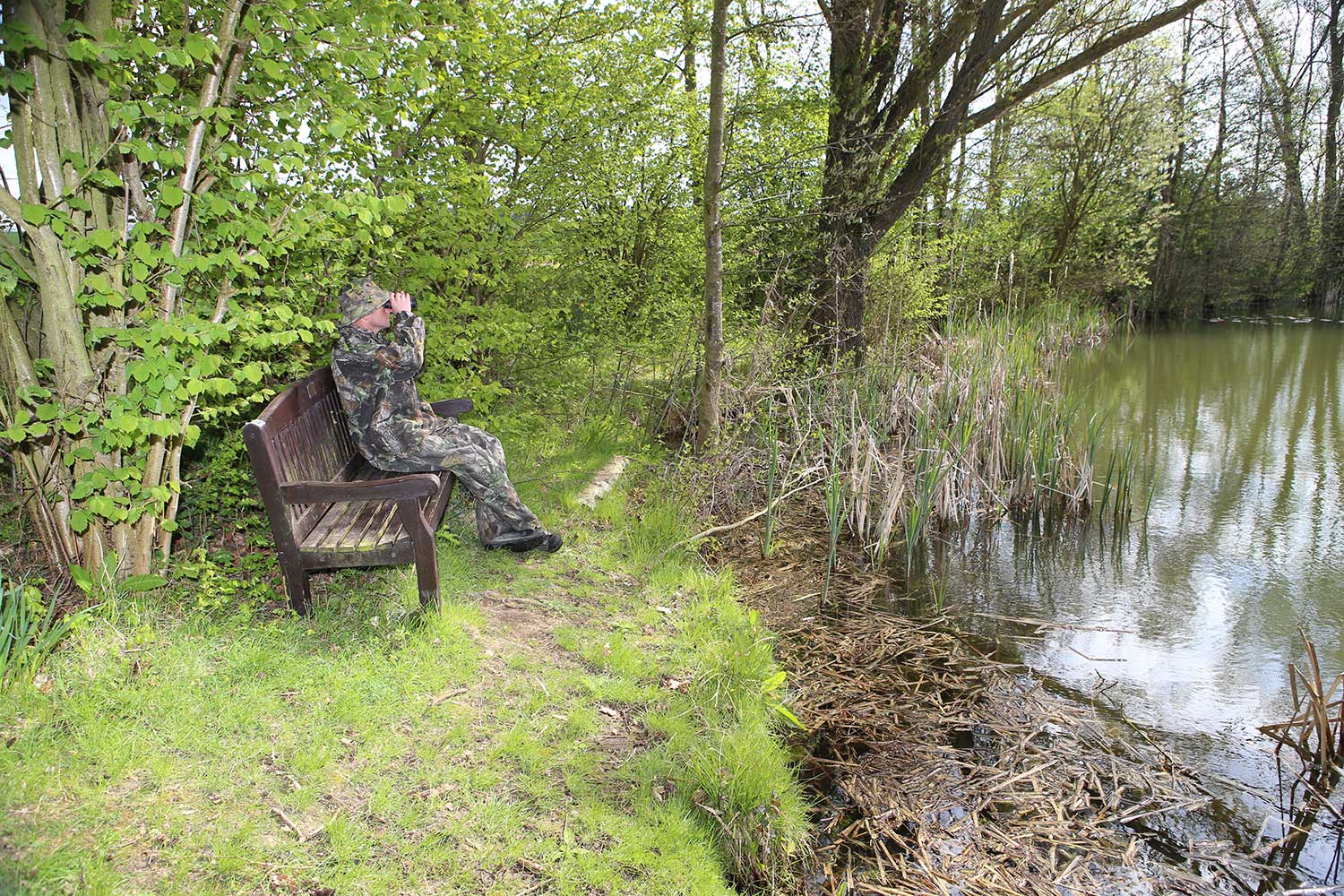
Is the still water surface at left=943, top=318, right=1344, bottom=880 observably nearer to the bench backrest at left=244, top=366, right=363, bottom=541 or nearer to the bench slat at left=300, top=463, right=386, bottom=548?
the bench slat at left=300, top=463, right=386, bottom=548

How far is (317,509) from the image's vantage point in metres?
3.81

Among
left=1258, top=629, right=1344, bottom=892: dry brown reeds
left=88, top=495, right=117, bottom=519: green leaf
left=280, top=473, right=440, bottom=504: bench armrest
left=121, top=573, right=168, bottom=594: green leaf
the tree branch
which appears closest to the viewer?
left=88, top=495, right=117, bottom=519: green leaf

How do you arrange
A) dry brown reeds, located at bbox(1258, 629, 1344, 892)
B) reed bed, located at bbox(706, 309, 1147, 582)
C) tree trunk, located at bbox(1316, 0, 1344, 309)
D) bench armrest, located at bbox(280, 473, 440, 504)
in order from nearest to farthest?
1. dry brown reeds, located at bbox(1258, 629, 1344, 892)
2. bench armrest, located at bbox(280, 473, 440, 504)
3. reed bed, located at bbox(706, 309, 1147, 582)
4. tree trunk, located at bbox(1316, 0, 1344, 309)

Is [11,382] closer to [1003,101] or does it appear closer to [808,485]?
[808,485]

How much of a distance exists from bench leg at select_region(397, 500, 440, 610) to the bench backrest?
0.46m

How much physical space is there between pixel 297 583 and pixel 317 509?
465 mm

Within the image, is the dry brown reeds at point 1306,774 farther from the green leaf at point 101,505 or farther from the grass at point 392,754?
the green leaf at point 101,505

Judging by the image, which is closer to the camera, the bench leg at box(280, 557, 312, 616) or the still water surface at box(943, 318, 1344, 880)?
the bench leg at box(280, 557, 312, 616)

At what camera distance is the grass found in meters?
2.30

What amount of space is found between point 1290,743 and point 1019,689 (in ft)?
3.66

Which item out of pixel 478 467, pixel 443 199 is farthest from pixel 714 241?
pixel 478 467

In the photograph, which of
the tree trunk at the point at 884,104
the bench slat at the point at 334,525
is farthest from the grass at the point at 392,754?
the tree trunk at the point at 884,104

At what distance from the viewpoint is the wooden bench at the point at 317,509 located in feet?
10.8

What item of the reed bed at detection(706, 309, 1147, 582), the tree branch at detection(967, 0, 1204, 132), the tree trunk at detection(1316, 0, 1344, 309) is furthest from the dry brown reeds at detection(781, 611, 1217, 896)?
the tree trunk at detection(1316, 0, 1344, 309)
